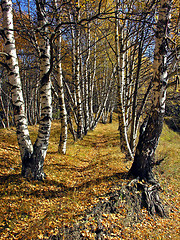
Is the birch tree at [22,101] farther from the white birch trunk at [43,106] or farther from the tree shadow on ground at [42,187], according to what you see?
the tree shadow on ground at [42,187]

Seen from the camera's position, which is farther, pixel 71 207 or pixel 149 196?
pixel 149 196

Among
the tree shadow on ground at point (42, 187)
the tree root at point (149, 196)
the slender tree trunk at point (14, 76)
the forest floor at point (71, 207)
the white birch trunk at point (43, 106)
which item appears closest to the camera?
the forest floor at point (71, 207)

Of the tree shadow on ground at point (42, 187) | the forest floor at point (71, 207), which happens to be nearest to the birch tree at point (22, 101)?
the tree shadow on ground at point (42, 187)

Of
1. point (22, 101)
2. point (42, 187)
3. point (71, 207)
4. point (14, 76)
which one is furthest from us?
point (42, 187)

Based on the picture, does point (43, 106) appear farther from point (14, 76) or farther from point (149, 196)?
point (149, 196)

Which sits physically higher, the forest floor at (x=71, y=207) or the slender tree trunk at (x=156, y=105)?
the slender tree trunk at (x=156, y=105)

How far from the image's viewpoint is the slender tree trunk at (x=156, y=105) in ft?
14.3

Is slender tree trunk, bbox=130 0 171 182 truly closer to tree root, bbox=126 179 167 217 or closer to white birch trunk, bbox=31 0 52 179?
tree root, bbox=126 179 167 217

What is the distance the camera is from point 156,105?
4652mm

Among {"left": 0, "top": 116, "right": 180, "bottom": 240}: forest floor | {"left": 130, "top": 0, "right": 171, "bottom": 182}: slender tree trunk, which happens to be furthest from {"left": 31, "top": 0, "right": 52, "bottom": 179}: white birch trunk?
{"left": 130, "top": 0, "right": 171, "bottom": 182}: slender tree trunk

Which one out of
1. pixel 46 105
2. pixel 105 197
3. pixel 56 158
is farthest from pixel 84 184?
pixel 46 105

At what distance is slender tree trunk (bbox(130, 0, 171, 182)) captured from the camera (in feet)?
14.3

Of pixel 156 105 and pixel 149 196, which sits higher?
pixel 156 105

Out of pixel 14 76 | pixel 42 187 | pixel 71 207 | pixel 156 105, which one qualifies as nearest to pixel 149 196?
pixel 71 207
